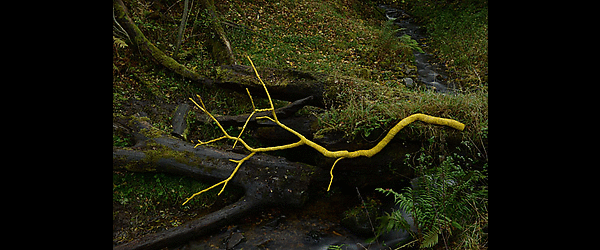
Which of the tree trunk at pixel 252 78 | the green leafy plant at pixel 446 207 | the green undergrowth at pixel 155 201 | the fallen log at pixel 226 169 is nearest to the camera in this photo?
the green leafy plant at pixel 446 207

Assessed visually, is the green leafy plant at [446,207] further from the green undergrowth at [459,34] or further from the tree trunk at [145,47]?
the tree trunk at [145,47]

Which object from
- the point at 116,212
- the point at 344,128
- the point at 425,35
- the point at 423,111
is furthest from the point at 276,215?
the point at 425,35

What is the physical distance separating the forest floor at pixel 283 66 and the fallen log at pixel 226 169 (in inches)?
11.7

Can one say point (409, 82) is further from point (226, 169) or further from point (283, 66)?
point (226, 169)

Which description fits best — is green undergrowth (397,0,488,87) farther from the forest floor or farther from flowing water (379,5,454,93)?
flowing water (379,5,454,93)

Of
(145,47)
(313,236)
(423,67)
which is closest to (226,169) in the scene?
(313,236)

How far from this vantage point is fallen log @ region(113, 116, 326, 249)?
5203mm

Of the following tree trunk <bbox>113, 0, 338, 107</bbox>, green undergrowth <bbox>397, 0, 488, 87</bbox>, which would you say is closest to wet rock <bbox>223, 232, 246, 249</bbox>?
tree trunk <bbox>113, 0, 338, 107</bbox>

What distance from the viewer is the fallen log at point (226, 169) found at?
5203 mm

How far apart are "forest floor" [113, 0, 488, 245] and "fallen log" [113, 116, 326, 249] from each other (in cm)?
30

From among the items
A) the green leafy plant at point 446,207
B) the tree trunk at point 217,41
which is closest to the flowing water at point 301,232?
the green leafy plant at point 446,207

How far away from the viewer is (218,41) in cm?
888
